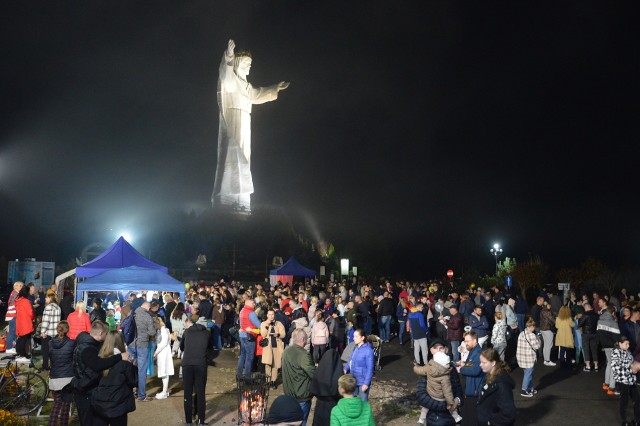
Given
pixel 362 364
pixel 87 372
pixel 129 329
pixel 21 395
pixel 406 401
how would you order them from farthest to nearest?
pixel 129 329
pixel 406 401
pixel 21 395
pixel 362 364
pixel 87 372

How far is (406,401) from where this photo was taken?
10.5 meters

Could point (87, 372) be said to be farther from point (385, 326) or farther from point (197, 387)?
point (385, 326)

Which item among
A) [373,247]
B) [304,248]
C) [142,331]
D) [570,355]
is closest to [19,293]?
[142,331]

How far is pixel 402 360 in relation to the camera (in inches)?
597

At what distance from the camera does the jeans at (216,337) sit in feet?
53.1

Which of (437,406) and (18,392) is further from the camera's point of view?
(18,392)

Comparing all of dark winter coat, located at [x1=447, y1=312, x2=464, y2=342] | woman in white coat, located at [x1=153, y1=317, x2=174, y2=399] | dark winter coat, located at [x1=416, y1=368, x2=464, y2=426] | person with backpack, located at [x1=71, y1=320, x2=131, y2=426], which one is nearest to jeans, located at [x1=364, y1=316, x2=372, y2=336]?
dark winter coat, located at [x1=447, y1=312, x2=464, y2=342]

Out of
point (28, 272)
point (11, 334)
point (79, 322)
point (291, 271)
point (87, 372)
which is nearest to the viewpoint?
point (87, 372)

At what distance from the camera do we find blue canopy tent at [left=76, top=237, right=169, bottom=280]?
15883 millimetres

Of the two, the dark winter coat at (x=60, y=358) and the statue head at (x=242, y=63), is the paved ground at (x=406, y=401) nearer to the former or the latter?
the dark winter coat at (x=60, y=358)

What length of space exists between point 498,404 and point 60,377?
18.7 ft

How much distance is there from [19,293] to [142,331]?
17.5ft

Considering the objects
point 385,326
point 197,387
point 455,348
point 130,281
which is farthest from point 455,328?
point 130,281

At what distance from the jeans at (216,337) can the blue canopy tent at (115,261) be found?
2347mm
